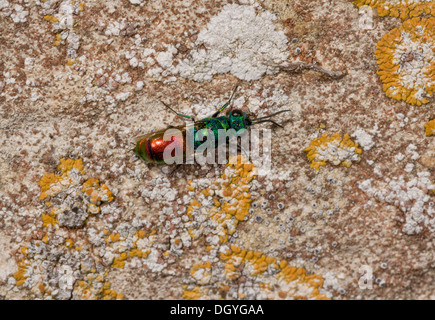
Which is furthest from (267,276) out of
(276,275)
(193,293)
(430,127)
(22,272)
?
(22,272)

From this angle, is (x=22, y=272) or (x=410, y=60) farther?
(x=22, y=272)

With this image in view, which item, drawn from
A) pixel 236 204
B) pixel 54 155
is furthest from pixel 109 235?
pixel 236 204

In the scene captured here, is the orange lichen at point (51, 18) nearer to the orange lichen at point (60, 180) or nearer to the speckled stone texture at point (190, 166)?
the speckled stone texture at point (190, 166)

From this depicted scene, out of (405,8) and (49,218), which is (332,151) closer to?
(405,8)

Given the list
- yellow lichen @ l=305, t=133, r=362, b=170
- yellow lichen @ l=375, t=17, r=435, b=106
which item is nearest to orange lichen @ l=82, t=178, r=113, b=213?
yellow lichen @ l=305, t=133, r=362, b=170
